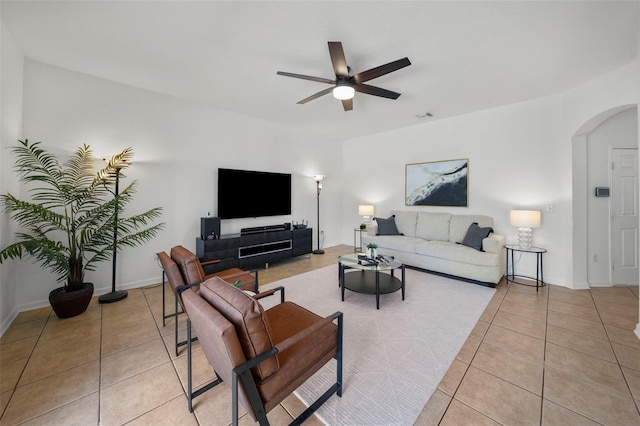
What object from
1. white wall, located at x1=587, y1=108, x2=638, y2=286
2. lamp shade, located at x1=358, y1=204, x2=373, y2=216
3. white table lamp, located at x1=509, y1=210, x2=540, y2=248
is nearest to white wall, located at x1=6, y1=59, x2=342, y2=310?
lamp shade, located at x1=358, y1=204, x2=373, y2=216

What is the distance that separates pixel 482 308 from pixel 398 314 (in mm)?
1100

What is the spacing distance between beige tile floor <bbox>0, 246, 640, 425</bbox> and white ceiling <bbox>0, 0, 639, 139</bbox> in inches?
117

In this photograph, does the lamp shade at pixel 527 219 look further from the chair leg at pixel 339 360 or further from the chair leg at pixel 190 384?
the chair leg at pixel 190 384

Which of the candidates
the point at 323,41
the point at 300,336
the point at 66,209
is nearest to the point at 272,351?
the point at 300,336

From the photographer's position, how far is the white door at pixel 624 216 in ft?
11.6

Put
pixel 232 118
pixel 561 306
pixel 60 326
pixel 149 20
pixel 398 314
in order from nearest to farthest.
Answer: pixel 149 20, pixel 60 326, pixel 398 314, pixel 561 306, pixel 232 118

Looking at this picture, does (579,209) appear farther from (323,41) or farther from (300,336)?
(300,336)

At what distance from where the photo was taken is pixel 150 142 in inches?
144

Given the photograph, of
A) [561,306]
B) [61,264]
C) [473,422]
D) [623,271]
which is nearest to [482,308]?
[561,306]

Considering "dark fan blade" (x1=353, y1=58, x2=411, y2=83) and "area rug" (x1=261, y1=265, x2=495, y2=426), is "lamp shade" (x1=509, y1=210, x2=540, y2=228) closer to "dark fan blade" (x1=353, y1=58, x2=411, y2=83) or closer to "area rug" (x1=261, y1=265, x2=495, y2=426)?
"area rug" (x1=261, y1=265, x2=495, y2=426)

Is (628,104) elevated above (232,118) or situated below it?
below

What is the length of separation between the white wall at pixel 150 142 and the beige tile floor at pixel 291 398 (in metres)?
0.88

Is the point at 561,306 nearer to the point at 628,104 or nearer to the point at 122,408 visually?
the point at 628,104

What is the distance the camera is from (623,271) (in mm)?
3604
